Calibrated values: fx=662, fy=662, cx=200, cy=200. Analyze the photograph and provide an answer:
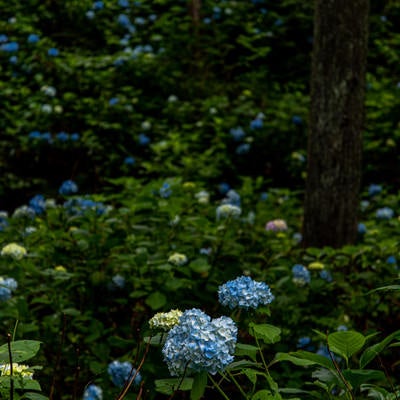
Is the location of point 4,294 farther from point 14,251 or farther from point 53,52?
point 53,52

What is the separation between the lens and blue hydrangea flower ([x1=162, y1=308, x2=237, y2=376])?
44.8 inches

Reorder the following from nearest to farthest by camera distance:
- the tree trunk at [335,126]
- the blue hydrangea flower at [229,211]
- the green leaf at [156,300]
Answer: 1. the green leaf at [156,300]
2. the blue hydrangea flower at [229,211]
3. the tree trunk at [335,126]

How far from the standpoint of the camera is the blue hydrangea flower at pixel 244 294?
4.46 ft

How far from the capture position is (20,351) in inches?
46.7

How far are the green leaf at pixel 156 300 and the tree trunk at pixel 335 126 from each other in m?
1.50

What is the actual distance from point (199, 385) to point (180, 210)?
1844 mm

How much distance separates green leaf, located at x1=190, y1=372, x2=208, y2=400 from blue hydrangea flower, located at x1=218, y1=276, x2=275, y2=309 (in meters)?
0.21

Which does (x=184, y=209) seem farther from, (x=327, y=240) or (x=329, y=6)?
(x=329, y=6)

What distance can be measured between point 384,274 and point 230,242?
745 mm

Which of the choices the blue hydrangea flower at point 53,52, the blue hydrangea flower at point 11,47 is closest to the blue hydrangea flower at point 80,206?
the blue hydrangea flower at point 53,52

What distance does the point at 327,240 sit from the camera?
375 cm

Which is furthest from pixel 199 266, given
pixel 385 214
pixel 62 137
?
pixel 62 137

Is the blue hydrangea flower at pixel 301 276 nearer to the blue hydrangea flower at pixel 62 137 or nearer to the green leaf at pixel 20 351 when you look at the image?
the green leaf at pixel 20 351

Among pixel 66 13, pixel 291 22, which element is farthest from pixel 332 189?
pixel 66 13
